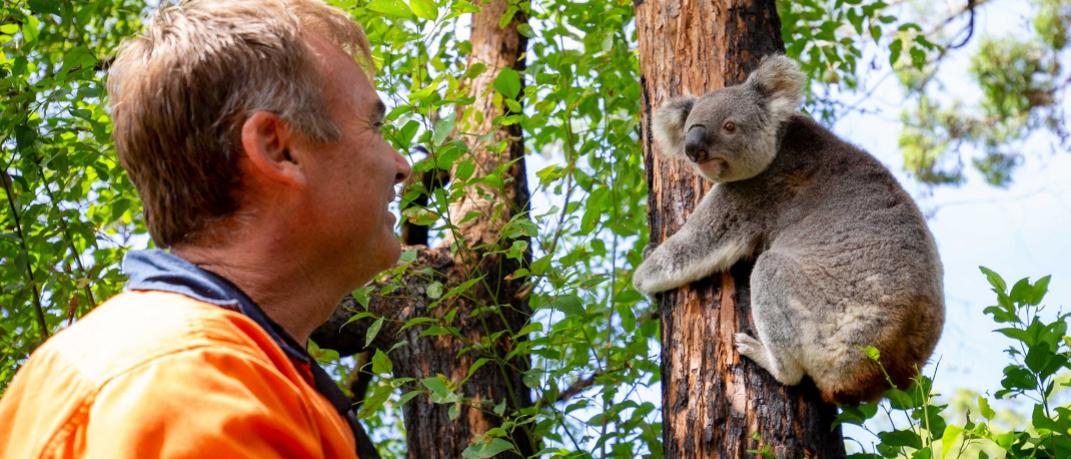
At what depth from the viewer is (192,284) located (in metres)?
1.30

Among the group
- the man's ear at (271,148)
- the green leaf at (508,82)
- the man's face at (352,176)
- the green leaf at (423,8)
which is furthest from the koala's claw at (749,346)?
the man's ear at (271,148)

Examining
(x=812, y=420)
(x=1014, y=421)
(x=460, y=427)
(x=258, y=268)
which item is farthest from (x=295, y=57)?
(x=1014, y=421)

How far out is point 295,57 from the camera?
5.16 feet

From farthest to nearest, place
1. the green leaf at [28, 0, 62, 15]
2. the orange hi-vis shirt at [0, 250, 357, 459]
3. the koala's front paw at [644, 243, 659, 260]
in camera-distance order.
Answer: the koala's front paw at [644, 243, 659, 260]
the green leaf at [28, 0, 62, 15]
the orange hi-vis shirt at [0, 250, 357, 459]

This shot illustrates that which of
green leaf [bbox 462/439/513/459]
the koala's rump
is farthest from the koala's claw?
green leaf [bbox 462/439/513/459]

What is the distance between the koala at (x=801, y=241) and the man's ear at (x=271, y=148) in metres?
1.83

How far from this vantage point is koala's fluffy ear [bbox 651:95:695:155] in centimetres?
346

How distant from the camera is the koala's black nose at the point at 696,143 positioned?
350cm

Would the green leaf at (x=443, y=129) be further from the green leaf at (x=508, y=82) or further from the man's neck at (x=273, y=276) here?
the man's neck at (x=273, y=276)

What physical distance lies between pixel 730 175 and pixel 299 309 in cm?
246

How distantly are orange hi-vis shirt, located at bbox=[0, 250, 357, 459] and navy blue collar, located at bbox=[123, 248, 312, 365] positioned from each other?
4cm

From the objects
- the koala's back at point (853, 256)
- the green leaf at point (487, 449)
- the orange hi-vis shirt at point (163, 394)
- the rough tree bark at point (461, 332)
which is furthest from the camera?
the rough tree bark at point (461, 332)

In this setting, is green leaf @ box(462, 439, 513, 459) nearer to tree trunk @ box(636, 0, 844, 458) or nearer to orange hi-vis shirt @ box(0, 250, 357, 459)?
tree trunk @ box(636, 0, 844, 458)

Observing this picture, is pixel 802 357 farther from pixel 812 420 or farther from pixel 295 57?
pixel 295 57
